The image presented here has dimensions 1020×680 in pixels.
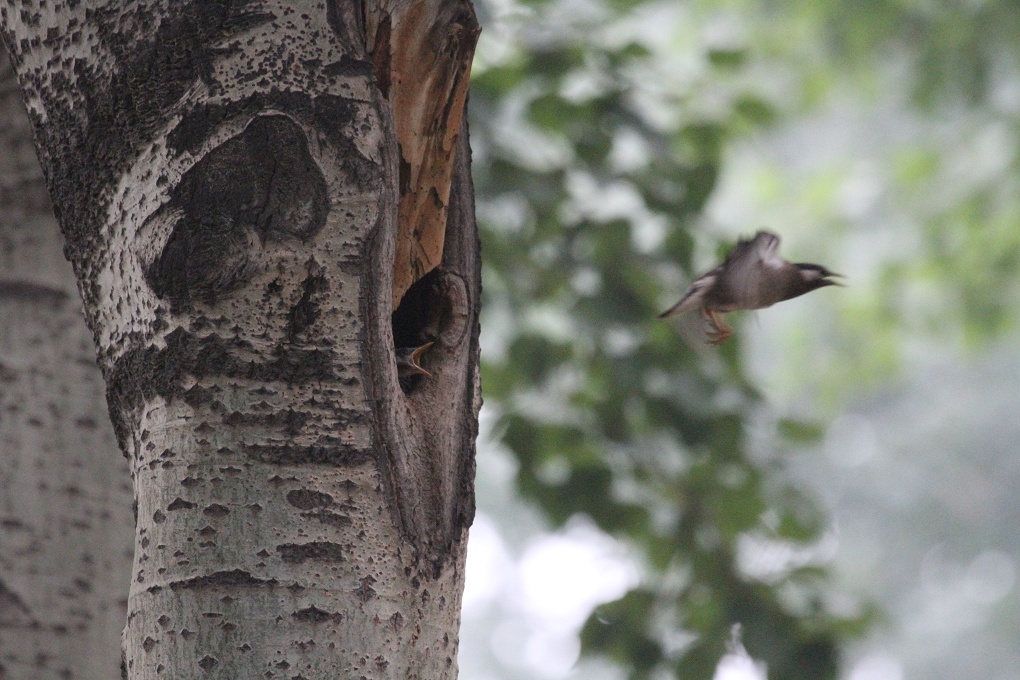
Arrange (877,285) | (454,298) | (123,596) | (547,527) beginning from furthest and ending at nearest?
(877,285) < (547,527) < (123,596) < (454,298)

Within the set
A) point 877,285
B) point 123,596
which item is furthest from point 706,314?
point 877,285

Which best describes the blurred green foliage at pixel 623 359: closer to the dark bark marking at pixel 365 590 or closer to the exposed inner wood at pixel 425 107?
the exposed inner wood at pixel 425 107

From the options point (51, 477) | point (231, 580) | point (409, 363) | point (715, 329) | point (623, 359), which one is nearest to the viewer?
point (231, 580)

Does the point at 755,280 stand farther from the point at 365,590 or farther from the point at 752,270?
the point at 365,590

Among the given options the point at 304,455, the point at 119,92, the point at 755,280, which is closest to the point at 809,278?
the point at 755,280

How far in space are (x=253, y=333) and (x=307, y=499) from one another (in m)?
0.13

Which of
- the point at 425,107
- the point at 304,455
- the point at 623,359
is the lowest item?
the point at 304,455

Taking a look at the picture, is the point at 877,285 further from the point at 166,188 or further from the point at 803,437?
the point at 166,188

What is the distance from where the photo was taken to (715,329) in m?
1.02

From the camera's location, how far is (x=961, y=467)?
45.4 ft

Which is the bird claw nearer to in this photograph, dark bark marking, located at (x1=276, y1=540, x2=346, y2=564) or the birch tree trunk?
the birch tree trunk

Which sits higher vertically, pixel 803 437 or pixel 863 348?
pixel 863 348

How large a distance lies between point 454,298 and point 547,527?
1.47 metres

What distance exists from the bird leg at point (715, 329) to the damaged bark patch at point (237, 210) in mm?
411
